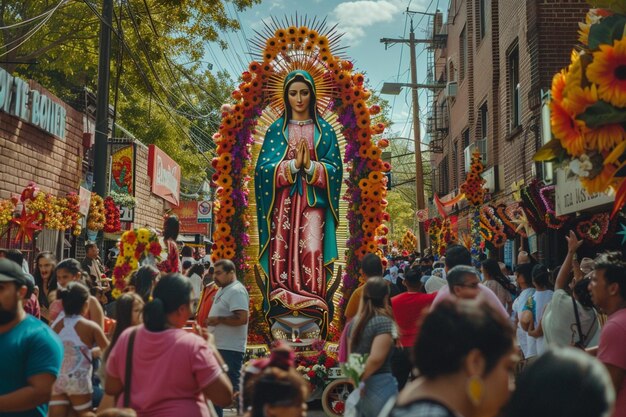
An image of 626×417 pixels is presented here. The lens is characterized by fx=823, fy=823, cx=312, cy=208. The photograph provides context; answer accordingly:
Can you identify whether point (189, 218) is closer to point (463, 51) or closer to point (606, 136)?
point (463, 51)

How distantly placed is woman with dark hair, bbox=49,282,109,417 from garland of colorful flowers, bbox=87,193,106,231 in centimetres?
949

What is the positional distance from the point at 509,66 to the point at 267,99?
26.9 feet

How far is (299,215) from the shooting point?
12.2m

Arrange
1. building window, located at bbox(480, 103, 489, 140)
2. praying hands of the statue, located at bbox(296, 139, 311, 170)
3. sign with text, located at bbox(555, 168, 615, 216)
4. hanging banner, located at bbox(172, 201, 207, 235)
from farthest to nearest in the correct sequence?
1. hanging banner, located at bbox(172, 201, 207, 235)
2. building window, located at bbox(480, 103, 489, 140)
3. praying hands of the statue, located at bbox(296, 139, 311, 170)
4. sign with text, located at bbox(555, 168, 615, 216)

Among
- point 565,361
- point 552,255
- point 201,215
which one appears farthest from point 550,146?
point 201,215

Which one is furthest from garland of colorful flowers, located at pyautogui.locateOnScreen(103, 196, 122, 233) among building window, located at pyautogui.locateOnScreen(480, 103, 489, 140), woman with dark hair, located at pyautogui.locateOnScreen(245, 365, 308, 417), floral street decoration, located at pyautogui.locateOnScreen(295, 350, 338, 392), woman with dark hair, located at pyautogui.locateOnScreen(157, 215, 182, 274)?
woman with dark hair, located at pyautogui.locateOnScreen(245, 365, 308, 417)

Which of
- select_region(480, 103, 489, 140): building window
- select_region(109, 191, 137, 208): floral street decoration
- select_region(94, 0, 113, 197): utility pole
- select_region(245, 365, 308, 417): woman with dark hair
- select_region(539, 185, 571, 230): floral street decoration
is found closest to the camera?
select_region(245, 365, 308, 417): woman with dark hair

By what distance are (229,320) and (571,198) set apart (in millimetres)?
6001

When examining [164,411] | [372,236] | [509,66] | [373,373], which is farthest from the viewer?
[509,66]

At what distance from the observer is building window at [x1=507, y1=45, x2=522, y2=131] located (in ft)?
60.9

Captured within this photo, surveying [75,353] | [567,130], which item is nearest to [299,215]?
[75,353]

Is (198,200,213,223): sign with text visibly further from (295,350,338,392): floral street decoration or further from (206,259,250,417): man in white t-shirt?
(206,259,250,417): man in white t-shirt

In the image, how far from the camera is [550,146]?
449 centimetres

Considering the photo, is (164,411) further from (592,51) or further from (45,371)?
(592,51)
